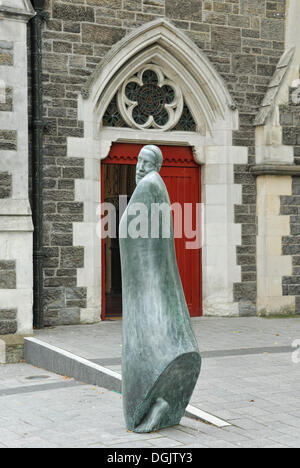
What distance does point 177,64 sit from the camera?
447 inches

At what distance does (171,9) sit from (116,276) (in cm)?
492

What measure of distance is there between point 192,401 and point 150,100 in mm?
6087

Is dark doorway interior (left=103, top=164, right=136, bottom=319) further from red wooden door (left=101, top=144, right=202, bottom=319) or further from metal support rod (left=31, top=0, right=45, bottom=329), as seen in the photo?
metal support rod (left=31, top=0, right=45, bottom=329)

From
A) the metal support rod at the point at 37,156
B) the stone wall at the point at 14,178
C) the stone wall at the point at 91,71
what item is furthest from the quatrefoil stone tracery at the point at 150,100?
the stone wall at the point at 14,178

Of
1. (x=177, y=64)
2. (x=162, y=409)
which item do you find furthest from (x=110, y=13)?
(x=162, y=409)

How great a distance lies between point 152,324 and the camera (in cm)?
542

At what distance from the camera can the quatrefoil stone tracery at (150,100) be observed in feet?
36.6

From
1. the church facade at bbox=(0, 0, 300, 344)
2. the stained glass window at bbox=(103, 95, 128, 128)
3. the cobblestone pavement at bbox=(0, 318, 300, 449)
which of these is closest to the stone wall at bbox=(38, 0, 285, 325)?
the church facade at bbox=(0, 0, 300, 344)

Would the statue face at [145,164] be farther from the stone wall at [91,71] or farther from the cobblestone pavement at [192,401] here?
the stone wall at [91,71]

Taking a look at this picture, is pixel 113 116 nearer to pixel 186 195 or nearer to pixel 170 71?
pixel 170 71

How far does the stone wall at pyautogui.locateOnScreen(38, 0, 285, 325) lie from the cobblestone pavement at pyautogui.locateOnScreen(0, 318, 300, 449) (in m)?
1.14

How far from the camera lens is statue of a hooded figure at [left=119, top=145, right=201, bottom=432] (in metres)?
5.37

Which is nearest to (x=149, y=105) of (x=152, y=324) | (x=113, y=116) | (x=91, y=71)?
(x=113, y=116)

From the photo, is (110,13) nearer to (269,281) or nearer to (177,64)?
(177,64)
